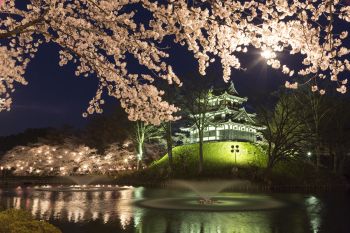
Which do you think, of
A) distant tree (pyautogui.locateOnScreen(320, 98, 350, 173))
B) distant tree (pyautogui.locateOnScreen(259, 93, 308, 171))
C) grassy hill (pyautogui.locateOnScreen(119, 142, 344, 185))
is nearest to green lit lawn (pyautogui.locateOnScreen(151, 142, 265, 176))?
grassy hill (pyautogui.locateOnScreen(119, 142, 344, 185))

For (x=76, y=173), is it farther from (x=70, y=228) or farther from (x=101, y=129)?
(x=70, y=228)

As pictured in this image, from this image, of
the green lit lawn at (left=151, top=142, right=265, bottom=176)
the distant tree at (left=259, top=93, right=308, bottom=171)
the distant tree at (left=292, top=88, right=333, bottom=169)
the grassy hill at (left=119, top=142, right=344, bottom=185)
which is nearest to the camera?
the distant tree at (left=259, top=93, right=308, bottom=171)

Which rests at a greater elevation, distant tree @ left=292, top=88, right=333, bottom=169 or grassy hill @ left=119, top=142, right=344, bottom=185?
distant tree @ left=292, top=88, right=333, bottom=169

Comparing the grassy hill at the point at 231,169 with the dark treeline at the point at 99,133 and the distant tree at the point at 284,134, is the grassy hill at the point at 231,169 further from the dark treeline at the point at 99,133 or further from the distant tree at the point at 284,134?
the dark treeline at the point at 99,133

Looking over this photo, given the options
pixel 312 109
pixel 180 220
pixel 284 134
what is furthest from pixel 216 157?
pixel 180 220

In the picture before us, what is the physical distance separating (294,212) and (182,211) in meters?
6.04

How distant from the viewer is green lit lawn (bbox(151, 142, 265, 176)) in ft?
178

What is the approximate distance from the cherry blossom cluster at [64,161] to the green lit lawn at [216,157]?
671cm

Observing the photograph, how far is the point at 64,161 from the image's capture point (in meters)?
57.5

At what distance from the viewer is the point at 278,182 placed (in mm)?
43719

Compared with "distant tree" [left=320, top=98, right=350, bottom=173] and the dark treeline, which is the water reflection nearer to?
"distant tree" [left=320, top=98, right=350, bottom=173]

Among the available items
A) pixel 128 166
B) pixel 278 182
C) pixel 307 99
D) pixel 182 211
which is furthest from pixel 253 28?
pixel 128 166

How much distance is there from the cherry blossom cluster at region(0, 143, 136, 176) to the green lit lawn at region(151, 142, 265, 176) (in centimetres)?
671

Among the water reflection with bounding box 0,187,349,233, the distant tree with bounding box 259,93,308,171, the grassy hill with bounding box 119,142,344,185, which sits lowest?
the water reflection with bounding box 0,187,349,233
